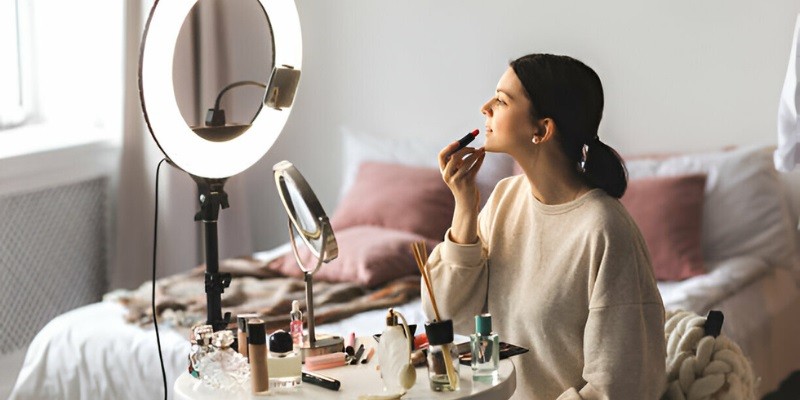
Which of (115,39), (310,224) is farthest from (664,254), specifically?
(115,39)

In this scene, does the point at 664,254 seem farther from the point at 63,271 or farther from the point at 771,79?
the point at 63,271

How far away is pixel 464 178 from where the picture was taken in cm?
188

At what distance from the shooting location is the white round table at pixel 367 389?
5.48 feet

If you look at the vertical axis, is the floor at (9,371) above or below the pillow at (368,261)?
below

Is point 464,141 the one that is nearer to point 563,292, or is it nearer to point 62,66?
point 563,292

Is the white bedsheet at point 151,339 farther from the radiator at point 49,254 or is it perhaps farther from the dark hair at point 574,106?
the dark hair at point 574,106

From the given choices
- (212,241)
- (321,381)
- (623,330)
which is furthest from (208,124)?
(623,330)

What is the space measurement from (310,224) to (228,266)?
1.66m

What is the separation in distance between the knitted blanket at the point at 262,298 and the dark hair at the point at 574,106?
1.22 m

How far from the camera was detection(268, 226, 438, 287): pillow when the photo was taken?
3.20 m

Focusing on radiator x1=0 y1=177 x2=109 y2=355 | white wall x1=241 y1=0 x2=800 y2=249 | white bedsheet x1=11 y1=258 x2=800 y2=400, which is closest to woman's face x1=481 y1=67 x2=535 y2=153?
white bedsheet x1=11 y1=258 x2=800 y2=400

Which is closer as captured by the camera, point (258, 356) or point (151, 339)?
point (258, 356)

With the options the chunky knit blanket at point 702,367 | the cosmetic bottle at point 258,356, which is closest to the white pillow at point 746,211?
the chunky knit blanket at point 702,367

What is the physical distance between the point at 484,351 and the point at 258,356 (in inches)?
13.4
